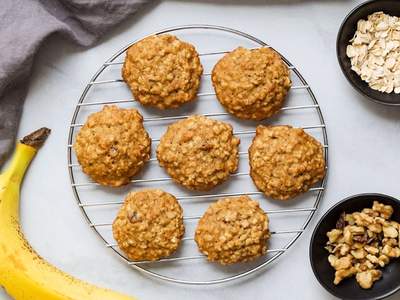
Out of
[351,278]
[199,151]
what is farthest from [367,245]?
[199,151]

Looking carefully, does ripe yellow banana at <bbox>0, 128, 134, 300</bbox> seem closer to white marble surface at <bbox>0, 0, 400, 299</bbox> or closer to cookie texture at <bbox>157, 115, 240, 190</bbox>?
white marble surface at <bbox>0, 0, 400, 299</bbox>

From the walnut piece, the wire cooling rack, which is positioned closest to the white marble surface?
the wire cooling rack

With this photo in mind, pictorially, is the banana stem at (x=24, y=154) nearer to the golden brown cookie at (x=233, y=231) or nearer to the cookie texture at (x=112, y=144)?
the cookie texture at (x=112, y=144)

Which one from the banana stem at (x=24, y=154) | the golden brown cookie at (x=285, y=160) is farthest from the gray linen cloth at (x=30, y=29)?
the golden brown cookie at (x=285, y=160)

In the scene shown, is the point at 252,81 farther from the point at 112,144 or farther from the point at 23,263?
the point at 23,263

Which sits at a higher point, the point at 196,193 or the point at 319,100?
the point at 319,100

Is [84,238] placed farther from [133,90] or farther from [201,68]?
[201,68]
